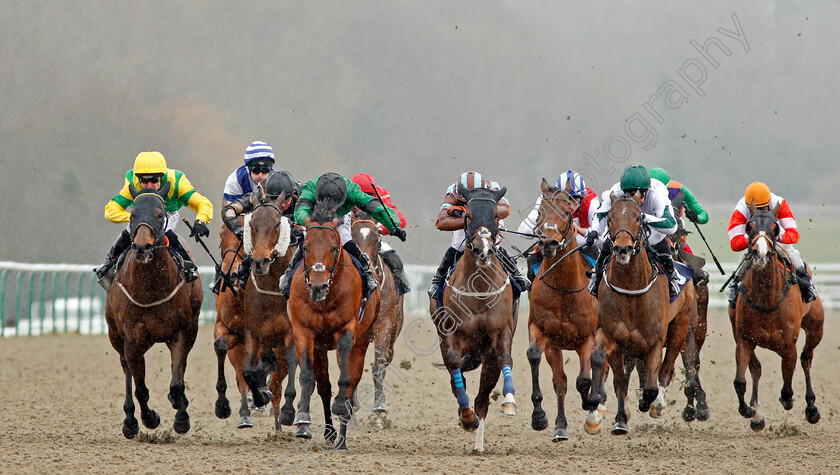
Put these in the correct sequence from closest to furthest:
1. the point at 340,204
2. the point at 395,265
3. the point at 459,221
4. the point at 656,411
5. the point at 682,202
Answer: the point at 340,204 < the point at 459,221 < the point at 656,411 < the point at 395,265 < the point at 682,202

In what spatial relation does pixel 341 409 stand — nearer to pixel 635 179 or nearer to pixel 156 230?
pixel 156 230

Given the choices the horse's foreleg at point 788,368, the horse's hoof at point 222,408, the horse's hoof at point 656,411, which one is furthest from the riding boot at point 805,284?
the horse's hoof at point 222,408

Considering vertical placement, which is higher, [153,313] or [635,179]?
[635,179]

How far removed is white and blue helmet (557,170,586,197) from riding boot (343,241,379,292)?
191 cm

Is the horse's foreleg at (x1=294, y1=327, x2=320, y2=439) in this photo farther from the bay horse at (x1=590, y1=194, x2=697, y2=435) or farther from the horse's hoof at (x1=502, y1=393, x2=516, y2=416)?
the bay horse at (x1=590, y1=194, x2=697, y2=435)

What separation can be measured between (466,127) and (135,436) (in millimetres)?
35778

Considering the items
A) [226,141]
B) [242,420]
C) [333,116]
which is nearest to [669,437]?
[242,420]

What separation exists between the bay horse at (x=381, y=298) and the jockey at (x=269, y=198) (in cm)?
81

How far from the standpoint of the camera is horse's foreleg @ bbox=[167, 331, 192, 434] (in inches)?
348

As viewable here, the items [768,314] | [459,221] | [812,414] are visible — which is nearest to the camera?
[459,221]

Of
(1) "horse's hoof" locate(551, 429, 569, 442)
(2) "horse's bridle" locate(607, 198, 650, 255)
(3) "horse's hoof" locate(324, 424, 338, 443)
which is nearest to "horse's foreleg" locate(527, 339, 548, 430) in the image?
(1) "horse's hoof" locate(551, 429, 569, 442)

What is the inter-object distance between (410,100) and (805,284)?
33687mm

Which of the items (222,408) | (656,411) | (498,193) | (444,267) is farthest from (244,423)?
(656,411)

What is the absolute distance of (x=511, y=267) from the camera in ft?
29.8
